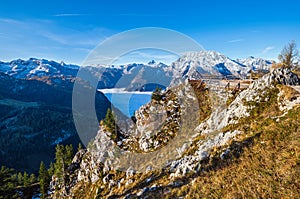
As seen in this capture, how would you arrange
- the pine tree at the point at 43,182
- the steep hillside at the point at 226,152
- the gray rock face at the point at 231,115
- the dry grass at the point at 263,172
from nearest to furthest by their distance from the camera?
1. the dry grass at the point at 263,172
2. the steep hillside at the point at 226,152
3. the gray rock face at the point at 231,115
4. the pine tree at the point at 43,182

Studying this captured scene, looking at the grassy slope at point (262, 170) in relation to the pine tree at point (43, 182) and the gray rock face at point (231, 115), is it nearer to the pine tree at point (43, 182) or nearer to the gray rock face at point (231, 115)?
the gray rock face at point (231, 115)

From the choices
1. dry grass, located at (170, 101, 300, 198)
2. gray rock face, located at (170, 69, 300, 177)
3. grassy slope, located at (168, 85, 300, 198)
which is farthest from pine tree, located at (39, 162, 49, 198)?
dry grass, located at (170, 101, 300, 198)

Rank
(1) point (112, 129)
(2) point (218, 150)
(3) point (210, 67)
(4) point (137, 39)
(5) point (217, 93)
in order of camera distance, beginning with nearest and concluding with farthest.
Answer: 1. (2) point (218, 150)
2. (4) point (137, 39)
3. (5) point (217, 93)
4. (3) point (210, 67)
5. (1) point (112, 129)

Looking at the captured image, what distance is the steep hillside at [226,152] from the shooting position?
12998mm

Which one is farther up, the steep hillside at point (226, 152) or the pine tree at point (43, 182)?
the steep hillside at point (226, 152)

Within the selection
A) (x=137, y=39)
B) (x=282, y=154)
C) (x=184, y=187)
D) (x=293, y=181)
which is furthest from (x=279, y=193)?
(x=137, y=39)

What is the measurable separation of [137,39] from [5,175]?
2767 centimetres

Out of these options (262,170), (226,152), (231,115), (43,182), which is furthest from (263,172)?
(43,182)

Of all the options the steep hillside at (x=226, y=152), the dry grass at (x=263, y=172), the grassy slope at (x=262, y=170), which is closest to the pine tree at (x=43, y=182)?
the steep hillside at (x=226, y=152)

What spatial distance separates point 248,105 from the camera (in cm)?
2338

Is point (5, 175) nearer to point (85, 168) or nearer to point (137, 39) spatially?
point (85, 168)

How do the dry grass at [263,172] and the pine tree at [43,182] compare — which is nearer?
the dry grass at [263,172]

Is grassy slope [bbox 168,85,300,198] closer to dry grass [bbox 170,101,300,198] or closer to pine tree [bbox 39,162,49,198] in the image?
dry grass [bbox 170,101,300,198]

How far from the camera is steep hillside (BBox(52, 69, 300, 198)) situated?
42.6 ft
